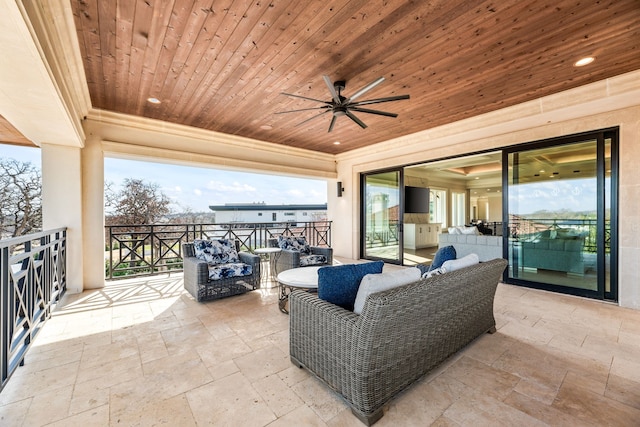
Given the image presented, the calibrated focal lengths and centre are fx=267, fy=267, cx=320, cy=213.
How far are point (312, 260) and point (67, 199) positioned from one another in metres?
3.71

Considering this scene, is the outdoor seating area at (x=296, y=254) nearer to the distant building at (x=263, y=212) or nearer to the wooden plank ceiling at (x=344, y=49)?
the wooden plank ceiling at (x=344, y=49)

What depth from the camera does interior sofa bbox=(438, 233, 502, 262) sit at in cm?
480

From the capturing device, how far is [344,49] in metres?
2.59

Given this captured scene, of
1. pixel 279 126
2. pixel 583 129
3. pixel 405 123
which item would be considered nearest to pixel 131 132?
pixel 279 126

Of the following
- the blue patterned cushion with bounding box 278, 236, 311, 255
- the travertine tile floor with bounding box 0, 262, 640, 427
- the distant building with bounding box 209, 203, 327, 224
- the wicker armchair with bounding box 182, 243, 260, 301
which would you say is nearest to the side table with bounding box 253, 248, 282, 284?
the blue patterned cushion with bounding box 278, 236, 311, 255

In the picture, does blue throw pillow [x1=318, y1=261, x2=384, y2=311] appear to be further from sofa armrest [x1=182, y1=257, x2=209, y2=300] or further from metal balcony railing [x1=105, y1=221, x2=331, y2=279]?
metal balcony railing [x1=105, y1=221, x2=331, y2=279]

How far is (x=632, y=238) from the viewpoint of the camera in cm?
336

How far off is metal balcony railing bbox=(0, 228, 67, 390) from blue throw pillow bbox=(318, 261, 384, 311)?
2.12 m

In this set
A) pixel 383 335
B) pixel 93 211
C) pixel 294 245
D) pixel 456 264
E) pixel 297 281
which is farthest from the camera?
pixel 294 245

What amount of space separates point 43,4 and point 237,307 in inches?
126

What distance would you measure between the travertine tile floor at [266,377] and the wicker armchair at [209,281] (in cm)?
44

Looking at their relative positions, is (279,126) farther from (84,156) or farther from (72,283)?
(72,283)

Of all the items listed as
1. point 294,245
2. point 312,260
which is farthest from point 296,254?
point 294,245

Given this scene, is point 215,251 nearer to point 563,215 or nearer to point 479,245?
point 479,245
